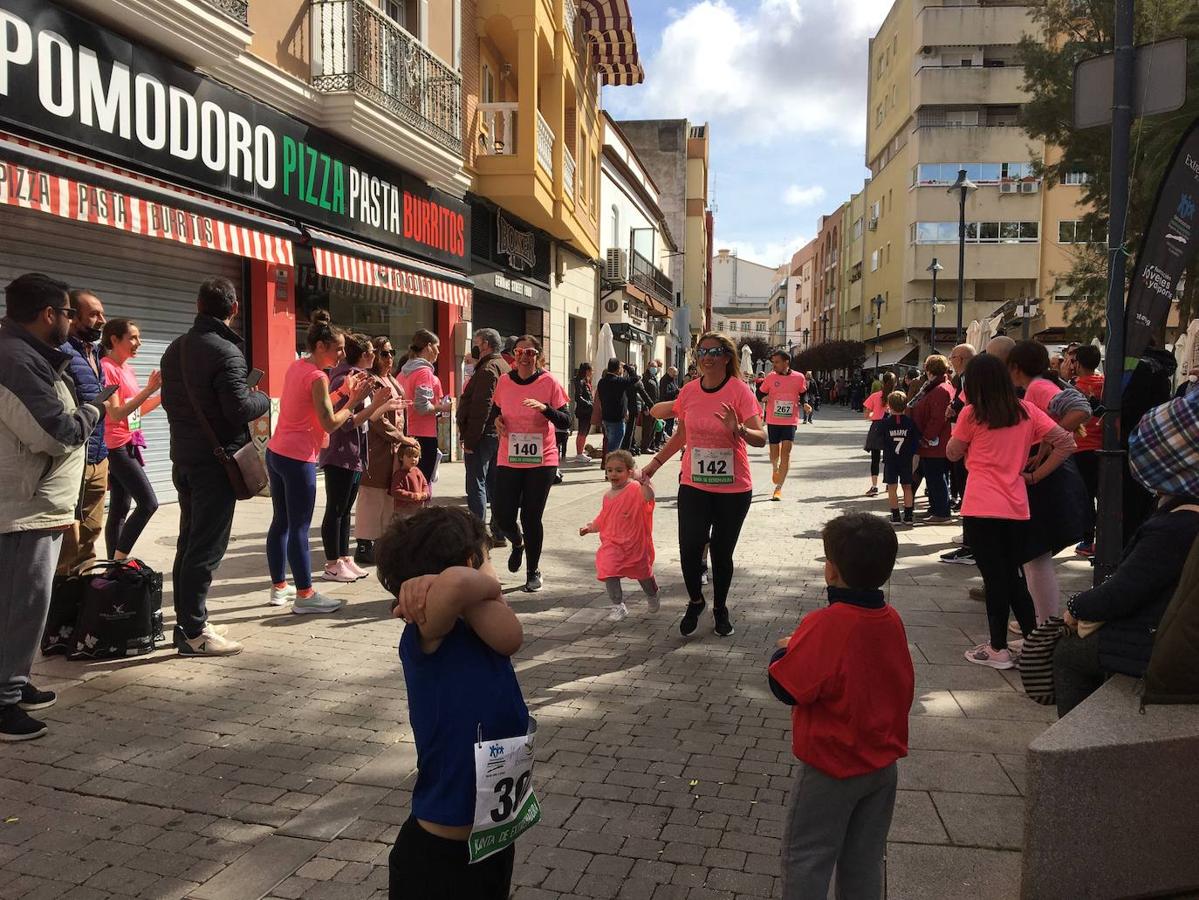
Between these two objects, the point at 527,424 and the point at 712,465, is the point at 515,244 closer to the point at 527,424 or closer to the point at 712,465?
the point at 527,424

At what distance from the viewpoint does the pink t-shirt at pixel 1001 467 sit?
495 centimetres

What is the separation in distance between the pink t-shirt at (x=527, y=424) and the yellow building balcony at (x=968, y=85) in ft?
166

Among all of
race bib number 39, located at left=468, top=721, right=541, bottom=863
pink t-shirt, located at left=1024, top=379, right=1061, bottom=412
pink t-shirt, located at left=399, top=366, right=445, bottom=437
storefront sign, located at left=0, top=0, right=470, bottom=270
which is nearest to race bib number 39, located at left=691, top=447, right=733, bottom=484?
pink t-shirt, located at left=1024, top=379, right=1061, bottom=412

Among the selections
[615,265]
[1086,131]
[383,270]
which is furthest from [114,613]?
[615,265]

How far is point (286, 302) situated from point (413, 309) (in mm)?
4664

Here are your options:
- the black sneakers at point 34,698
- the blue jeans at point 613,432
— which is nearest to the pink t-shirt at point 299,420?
the black sneakers at point 34,698

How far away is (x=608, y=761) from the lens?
3811 mm

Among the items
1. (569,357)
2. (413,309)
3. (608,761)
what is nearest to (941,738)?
(608,761)

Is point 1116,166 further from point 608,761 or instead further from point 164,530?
point 164,530

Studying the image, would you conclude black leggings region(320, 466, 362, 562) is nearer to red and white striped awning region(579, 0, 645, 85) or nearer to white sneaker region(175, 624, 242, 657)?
white sneaker region(175, 624, 242, 657)

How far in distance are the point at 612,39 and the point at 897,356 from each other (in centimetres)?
3870

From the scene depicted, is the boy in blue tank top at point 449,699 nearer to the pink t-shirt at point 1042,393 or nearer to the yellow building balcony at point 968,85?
the pink t-shirt at point 1042,393

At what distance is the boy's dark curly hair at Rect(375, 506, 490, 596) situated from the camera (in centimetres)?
206

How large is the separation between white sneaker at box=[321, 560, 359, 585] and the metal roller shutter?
321 centimetres
